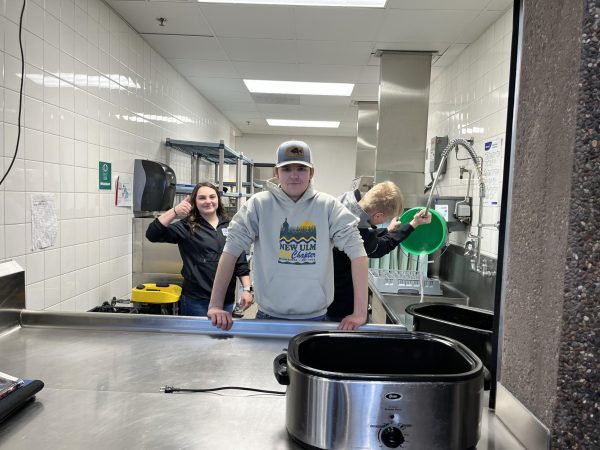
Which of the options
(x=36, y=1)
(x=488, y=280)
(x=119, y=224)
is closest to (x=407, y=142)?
(x=488, y=280)

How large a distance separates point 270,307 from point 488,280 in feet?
5.11

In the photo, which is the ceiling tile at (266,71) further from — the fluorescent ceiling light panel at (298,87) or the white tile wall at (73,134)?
the white tile wall at (73,134)

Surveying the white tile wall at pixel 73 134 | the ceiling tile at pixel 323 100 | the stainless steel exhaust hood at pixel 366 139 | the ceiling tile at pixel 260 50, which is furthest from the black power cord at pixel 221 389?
the ceiling tile at pixel 323 100

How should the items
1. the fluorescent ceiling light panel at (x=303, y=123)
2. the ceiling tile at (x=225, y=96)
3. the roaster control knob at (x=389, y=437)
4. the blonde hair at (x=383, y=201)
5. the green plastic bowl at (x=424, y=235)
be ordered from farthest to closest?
the fluorescent ceiling light panel at (x=303, y=123)
the ceiling tile at (x=225, y=96)
the green plastic bowl at (x=424, y=235)
the blonde hair at (x=383, y=201)
the roaster control knob at (x=389, y=437)

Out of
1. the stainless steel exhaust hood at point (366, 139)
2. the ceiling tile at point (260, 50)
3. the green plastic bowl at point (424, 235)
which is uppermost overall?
the ceiling tile at point (260, 50)

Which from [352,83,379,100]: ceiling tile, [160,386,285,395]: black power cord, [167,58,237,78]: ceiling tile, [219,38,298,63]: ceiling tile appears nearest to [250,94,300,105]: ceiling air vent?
[352,83,379,100]: ceiling tile

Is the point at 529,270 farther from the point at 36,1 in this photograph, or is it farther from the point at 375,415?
the point at 36,1

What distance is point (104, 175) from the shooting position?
2.87 metres

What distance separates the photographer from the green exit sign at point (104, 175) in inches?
111

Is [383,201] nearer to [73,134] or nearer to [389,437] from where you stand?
[389,437]

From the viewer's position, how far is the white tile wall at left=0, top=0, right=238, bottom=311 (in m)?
1.98

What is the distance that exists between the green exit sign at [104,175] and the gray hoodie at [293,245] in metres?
1.69

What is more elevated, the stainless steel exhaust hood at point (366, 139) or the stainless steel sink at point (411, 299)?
the stainless steel exhaust hood at point (366, 139)

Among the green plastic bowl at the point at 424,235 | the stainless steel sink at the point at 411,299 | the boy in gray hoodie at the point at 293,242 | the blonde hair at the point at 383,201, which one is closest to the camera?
the boy in gray hoodie at the point at 293,242
